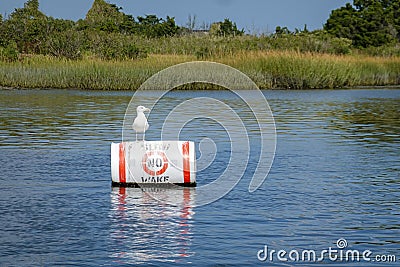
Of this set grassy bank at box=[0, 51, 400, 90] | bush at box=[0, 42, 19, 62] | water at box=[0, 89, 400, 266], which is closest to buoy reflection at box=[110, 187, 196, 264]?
water at box=[0, 89, 400, 266]

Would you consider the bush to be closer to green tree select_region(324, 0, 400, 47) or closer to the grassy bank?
the grassy bank

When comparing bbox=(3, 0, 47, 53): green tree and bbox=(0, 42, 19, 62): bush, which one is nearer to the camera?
bbox=(0, 42, 19, 62): bush

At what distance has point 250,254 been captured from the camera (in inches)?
281

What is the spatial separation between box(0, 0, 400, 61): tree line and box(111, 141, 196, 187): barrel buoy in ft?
103

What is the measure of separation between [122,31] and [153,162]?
186 ft

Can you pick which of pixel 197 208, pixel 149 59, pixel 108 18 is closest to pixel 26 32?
pixel 149 59

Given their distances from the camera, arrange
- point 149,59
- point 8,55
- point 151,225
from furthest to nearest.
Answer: point 8,55
point 149,59
point 151,225

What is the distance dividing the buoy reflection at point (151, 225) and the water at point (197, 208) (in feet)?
0.03

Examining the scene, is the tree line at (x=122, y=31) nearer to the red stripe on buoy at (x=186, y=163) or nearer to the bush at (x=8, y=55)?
the bush at (x=8, y=55)

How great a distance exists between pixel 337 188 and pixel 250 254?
337cm

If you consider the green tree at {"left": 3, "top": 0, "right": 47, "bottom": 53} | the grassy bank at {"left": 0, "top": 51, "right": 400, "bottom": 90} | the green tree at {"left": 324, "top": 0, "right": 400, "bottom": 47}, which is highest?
the green tree at {"left": 324, "top": 0, "right": 400, "bottom": 47}

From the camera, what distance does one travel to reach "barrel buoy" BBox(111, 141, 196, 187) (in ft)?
32.3

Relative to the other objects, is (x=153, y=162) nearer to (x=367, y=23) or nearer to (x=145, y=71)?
(x=145, y=71)

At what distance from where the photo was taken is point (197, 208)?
8969mm
